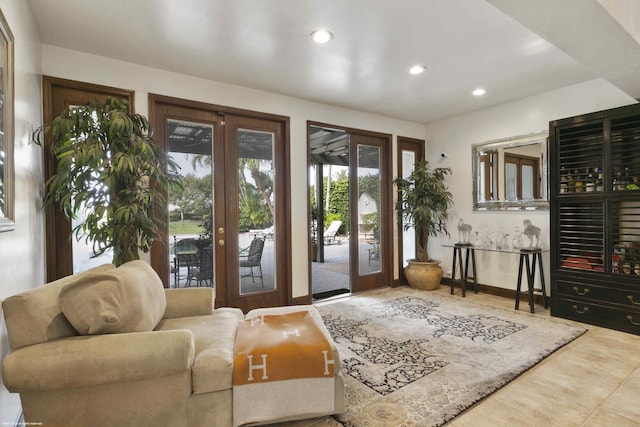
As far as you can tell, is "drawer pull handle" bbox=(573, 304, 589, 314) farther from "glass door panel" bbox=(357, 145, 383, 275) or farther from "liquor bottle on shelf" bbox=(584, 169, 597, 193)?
"glass door panel" bbox=(357, 145, 383, 275)

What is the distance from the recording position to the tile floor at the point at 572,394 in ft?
6.09

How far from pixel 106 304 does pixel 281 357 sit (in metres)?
0.92

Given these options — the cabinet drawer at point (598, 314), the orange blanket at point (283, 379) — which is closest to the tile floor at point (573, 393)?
the cabinet drawer at point (598, 314)

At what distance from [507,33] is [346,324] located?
10.1 feet

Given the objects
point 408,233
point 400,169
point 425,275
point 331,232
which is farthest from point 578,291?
point 331,232

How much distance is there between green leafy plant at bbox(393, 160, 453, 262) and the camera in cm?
486

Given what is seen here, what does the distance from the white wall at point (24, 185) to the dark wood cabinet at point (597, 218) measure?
15.0 feet

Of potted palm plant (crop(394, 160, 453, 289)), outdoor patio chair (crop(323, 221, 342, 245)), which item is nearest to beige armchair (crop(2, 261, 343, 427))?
potted palm plant (crop(394, 160, 453, 289))

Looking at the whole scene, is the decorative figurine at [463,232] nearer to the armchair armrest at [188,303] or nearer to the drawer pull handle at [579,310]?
the drawer pull handle at [579,310]

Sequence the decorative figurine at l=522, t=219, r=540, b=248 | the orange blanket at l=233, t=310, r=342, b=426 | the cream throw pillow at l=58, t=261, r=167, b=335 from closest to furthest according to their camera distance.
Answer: the cream throw pillow at l=58, t=261, r=167, b=335 < the orange blanket at l=233, t=310, r=342, b=426 < the decorative figurine at l=522, t=219, r=540, b=248

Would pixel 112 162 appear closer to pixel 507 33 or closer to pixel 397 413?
pixel 397 413

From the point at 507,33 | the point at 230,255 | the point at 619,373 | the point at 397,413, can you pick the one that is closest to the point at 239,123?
the point at 230,255

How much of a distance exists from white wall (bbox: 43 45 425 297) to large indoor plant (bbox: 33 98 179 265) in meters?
0.64

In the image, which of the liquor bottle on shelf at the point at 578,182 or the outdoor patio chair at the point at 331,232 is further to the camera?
the outdoor patio chair at the point at 331,232
